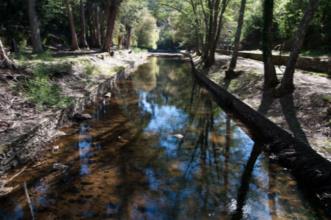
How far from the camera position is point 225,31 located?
50.1 m

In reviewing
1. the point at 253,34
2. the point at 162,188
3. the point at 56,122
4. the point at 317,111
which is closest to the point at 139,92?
the point at 56,122

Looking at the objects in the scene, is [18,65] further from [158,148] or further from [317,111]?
[317,111]

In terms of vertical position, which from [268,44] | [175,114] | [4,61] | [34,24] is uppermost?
[34,24]

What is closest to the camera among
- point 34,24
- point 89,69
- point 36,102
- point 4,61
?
point 36,102

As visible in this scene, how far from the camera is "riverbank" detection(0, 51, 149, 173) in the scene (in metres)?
7.14

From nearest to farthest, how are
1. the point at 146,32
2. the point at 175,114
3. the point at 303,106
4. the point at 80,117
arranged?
the point at 303,106, the point at 80,117, the point at 175,114, the point at 146,32

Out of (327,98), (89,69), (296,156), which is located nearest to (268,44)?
(327,98)

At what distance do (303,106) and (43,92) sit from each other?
8.59m

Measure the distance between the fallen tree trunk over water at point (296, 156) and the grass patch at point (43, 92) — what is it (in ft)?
21.6

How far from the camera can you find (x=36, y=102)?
31.7ft

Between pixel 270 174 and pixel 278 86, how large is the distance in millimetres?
5550

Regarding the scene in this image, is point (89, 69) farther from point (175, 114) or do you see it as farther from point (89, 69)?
point (175, 114)

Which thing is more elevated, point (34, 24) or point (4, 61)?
point (34, 24)

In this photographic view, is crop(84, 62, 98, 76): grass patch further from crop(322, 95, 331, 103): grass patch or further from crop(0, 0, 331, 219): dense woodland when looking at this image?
crop(322, 95, 331, 103): grass patch
